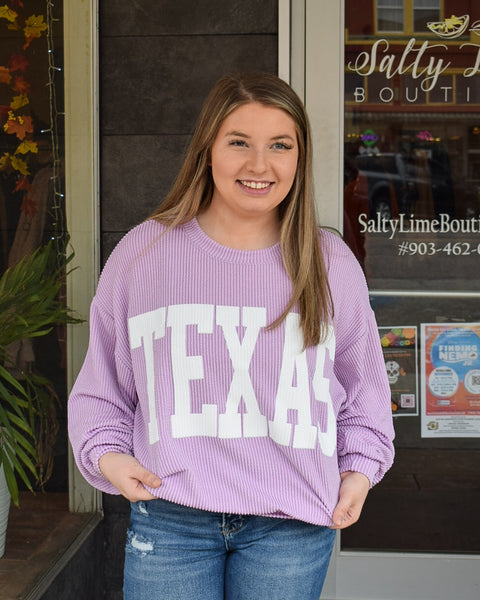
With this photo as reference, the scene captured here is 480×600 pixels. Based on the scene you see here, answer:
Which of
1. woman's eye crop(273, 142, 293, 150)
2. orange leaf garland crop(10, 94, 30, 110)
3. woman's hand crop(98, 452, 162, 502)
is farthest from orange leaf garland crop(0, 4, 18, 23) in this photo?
woman's hand crop(98, 452, 162, 502)

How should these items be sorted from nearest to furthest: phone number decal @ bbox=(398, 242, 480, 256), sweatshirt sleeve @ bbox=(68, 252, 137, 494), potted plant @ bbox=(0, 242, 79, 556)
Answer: sweatshirt sleeve @ bbox=(68, 252, 137, 494) < potted plant @ bbox=(0, 242, 79, 556) < phone number decal @ bbox=(398, 242, 480, 256)

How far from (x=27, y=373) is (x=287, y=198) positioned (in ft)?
4.83

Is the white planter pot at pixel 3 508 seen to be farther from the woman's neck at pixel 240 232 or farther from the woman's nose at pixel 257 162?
the woman's nose at pixel 257 162

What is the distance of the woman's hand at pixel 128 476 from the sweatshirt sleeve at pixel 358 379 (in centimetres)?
40

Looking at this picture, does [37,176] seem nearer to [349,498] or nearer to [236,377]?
[236,377]

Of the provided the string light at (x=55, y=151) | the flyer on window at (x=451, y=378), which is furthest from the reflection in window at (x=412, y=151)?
the string light at (x=55, y=151)

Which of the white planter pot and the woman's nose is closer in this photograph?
the woman's nose

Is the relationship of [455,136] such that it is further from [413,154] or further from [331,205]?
[331,205]

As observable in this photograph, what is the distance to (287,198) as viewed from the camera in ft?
5.55

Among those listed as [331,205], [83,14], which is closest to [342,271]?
[331,205]

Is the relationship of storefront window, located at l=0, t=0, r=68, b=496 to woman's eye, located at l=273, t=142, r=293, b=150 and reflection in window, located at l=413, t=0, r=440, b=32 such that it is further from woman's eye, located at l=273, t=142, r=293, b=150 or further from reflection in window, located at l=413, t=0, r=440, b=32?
woman's eye, located at l=273, t=142, r=293, b=150

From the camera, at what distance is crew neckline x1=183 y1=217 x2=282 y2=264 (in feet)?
5.27

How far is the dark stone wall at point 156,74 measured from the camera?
2.89 m

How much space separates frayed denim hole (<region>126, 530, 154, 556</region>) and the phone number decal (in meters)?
1.79
